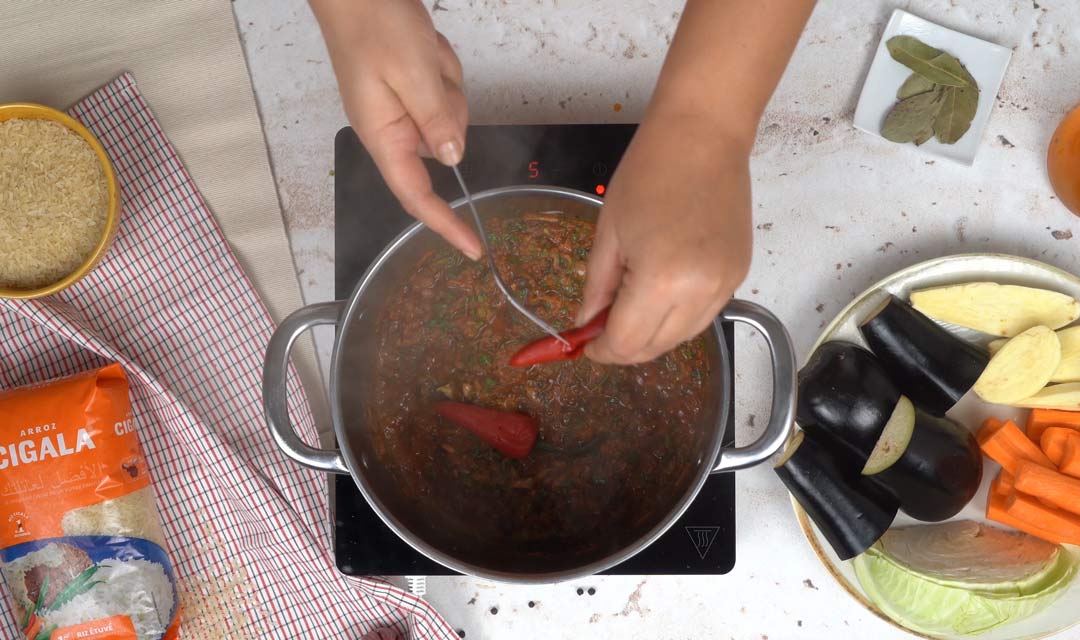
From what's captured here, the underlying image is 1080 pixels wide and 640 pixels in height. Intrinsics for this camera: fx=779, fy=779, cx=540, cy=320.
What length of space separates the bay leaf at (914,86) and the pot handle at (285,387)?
958mm

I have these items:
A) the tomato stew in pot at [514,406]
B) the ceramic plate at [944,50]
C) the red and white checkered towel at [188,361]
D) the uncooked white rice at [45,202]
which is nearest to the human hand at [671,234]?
Result: the tomato stew in pot at [514,406]

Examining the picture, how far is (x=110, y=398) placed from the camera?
1.25 meters

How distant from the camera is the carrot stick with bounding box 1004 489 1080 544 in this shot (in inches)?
48.0

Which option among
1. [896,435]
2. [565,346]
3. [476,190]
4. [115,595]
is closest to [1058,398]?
[896,435]

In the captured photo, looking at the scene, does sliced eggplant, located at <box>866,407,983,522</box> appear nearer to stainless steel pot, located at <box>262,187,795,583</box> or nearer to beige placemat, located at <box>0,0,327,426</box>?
stainless steel pot, located at <box>262,187,795,583</box>

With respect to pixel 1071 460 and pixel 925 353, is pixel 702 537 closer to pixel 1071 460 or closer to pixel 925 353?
pixel 925 353

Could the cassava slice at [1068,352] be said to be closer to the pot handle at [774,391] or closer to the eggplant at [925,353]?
the eggplant at [925,353]

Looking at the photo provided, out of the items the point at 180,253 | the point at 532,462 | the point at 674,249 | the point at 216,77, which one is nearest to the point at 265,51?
the point at 216,77

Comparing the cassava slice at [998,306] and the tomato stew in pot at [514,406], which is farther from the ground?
the cassava slice at [998,306]

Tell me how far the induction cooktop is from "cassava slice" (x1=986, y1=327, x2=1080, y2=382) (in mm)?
423

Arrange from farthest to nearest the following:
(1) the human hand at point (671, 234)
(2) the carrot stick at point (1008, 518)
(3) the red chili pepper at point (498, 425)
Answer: (2) the carrot stick at point (1008, 518), (3) the red chili pepper at point (498, 425), (1) the human hand at point (671, 234)

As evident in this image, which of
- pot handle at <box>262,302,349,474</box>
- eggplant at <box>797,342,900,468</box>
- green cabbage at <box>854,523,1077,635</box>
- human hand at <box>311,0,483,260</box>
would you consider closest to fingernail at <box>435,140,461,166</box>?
human hand at <box>311,0,483,260</box>

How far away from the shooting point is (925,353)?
1.21 metres

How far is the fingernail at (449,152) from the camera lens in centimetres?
Result: 84
